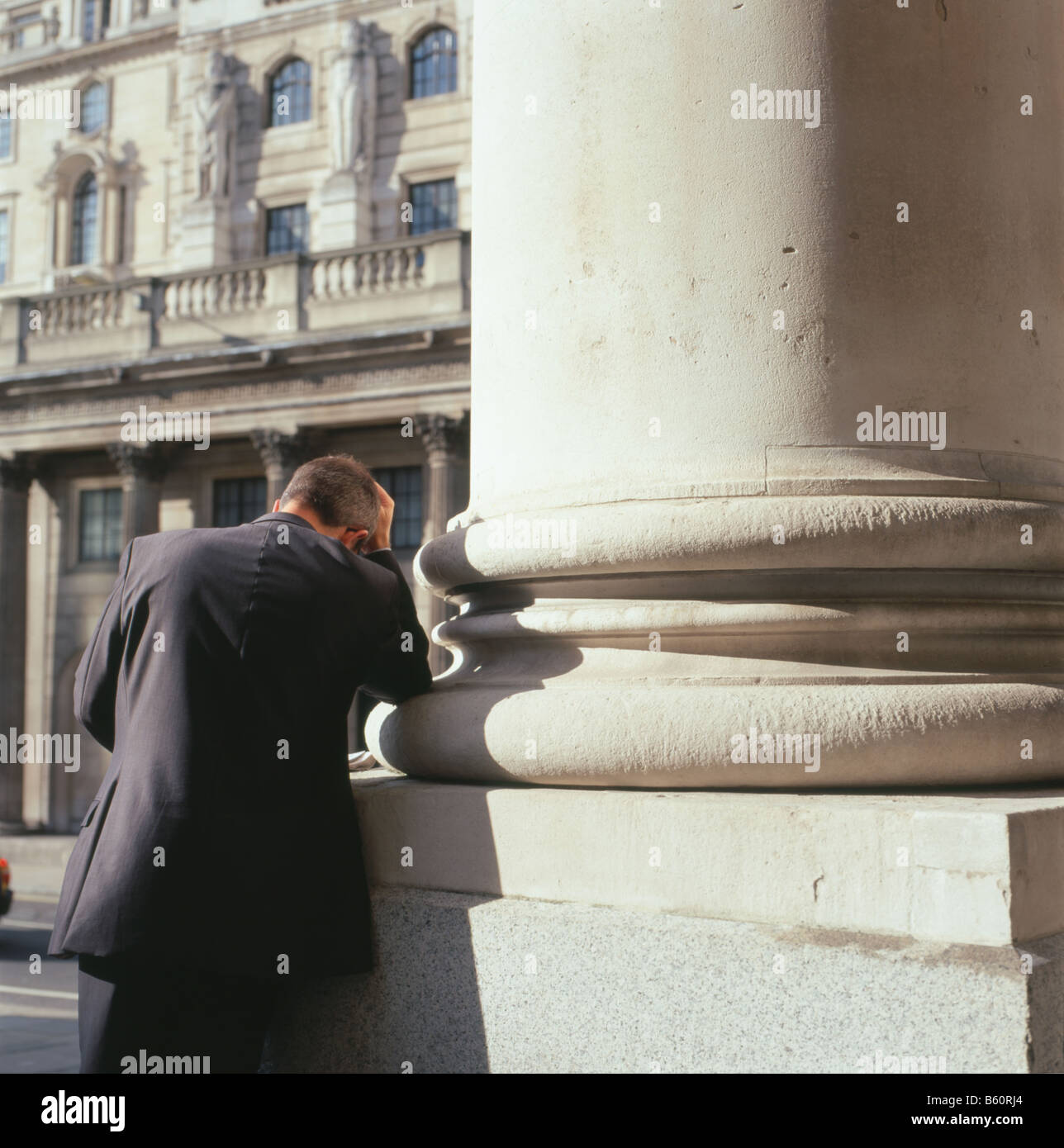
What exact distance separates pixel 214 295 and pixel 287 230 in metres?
3.82

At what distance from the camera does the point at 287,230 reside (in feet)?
113

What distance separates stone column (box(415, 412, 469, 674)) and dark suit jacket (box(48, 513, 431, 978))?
24.9 meters

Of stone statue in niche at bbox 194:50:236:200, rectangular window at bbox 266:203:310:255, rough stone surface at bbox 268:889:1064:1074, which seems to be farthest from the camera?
stone statue in niche at bbox 194:50:236:200

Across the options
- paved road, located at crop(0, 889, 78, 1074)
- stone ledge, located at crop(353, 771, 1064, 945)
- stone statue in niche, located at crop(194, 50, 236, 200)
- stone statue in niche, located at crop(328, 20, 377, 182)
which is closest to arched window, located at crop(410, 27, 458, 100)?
stone statue in niche, located at crop(328, 20, 377, 182)

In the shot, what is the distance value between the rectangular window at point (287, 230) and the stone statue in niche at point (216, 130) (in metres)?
1.36

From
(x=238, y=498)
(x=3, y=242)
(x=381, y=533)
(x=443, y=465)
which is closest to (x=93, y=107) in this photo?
(x=3, y=242)

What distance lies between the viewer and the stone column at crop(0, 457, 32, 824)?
3275 centimetres

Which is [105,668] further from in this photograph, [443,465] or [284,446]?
[284,446]

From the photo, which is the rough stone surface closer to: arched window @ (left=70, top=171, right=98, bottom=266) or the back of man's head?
the back of man's head

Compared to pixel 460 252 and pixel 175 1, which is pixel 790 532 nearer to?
pixel 460 252

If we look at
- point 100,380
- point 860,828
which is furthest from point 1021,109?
point 100,380

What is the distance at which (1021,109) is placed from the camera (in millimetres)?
3395

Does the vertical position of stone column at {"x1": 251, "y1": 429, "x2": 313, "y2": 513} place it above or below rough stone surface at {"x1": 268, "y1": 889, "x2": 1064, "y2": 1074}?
above

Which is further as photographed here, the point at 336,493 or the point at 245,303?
the point at 245,303
